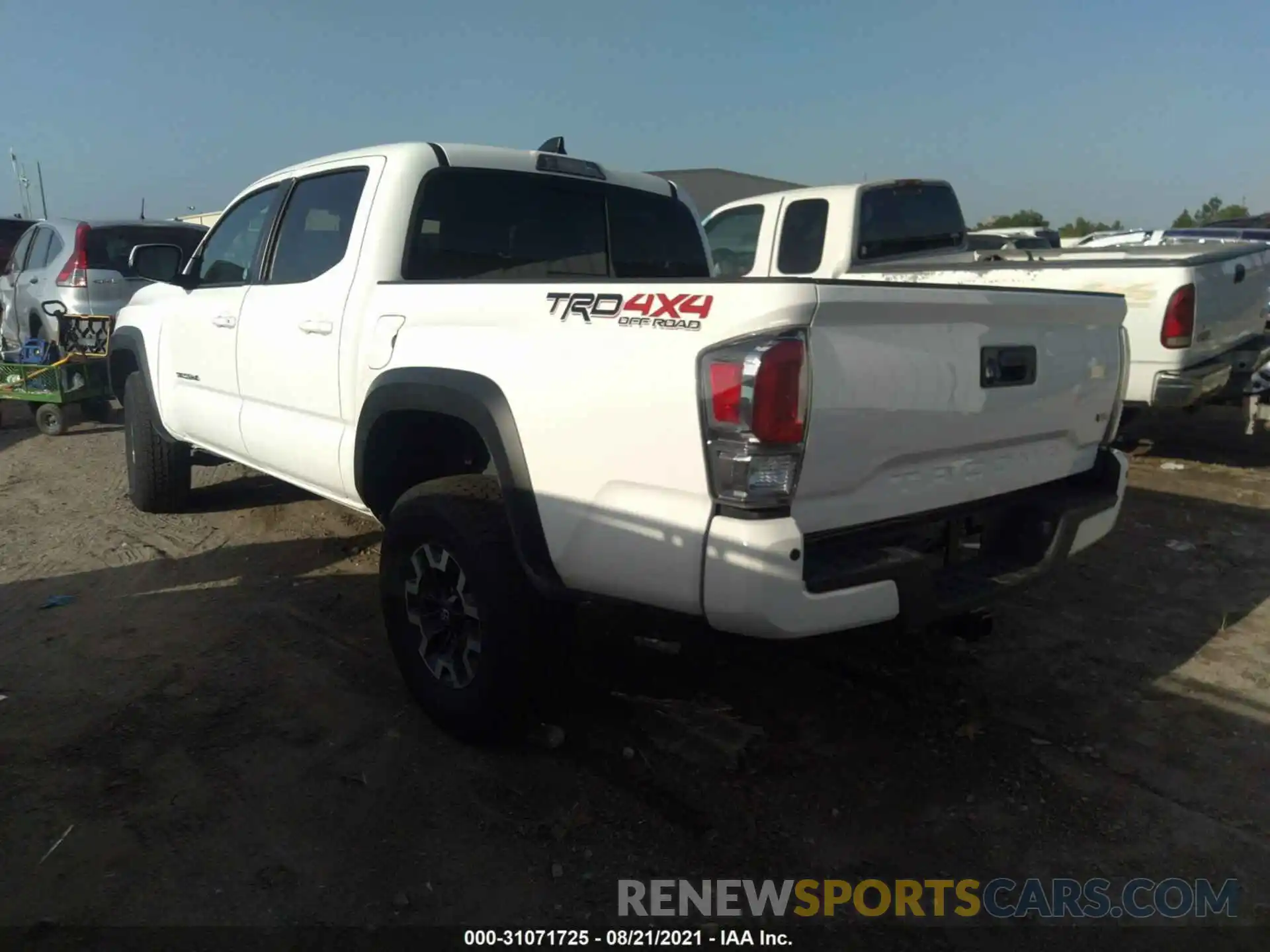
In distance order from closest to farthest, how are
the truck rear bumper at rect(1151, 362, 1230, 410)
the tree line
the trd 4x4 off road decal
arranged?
the trd 4x4 off road decal < the truck rear bumper at rect(1151, 362, 1230, 410) < the tree line

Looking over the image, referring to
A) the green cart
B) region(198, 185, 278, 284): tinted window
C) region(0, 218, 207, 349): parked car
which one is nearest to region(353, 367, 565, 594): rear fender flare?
region(198, 185, 278, 284): tinted window

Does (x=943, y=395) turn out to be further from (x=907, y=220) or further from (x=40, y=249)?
(x=40, y=249)

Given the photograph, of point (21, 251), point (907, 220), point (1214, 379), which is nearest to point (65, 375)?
point (21, 251)

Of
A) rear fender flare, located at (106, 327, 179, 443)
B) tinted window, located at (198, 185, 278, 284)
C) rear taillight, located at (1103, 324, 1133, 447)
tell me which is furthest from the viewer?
rear fender flare, located at (106, 327, 179, 443)

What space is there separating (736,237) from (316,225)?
4.67m

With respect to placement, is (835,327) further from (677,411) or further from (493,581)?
(493,581)

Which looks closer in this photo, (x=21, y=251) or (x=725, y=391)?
(x=725, y=391)

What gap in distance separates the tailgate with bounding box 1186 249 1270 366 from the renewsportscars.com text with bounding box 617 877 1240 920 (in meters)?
4.27

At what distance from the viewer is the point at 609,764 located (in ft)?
10.1

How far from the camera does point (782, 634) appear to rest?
7.63 ft

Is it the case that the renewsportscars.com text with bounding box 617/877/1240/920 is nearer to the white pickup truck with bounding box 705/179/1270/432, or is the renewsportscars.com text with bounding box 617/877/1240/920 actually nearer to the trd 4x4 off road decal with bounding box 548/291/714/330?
the trd 4x4 off road decal with bounding box 548/291/714/330

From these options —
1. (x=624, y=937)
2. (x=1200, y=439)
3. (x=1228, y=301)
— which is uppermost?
(x=1228, y=301)

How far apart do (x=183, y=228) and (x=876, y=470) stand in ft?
29.0

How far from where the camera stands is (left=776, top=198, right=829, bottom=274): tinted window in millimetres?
7340
